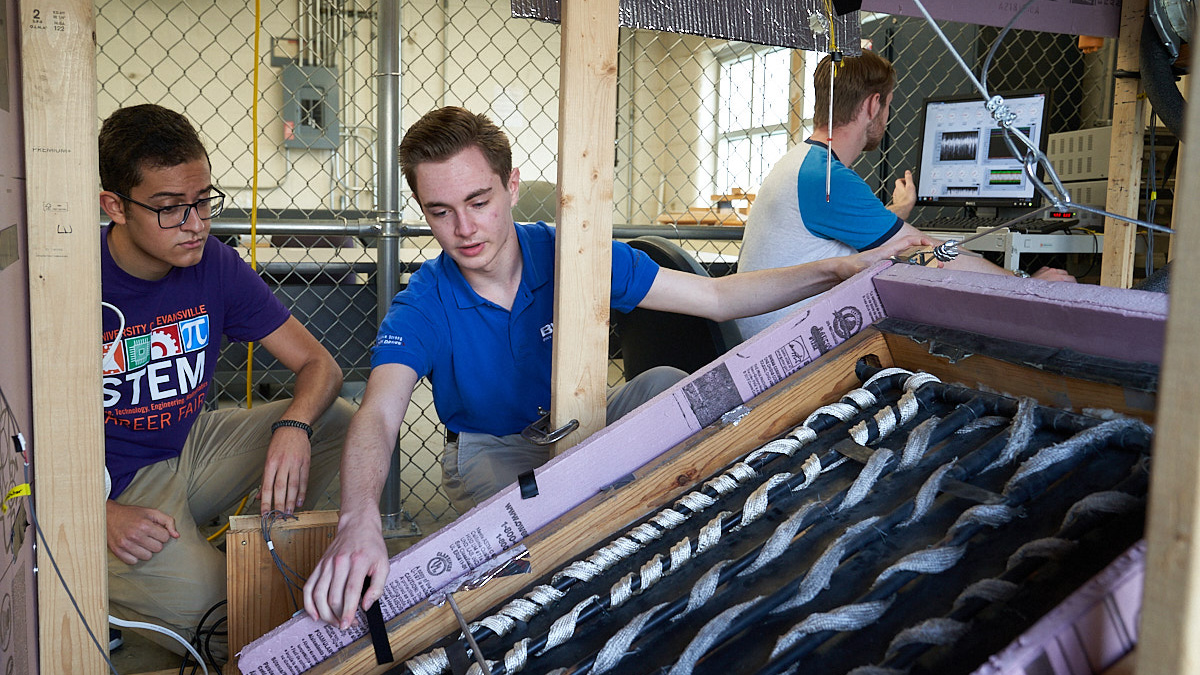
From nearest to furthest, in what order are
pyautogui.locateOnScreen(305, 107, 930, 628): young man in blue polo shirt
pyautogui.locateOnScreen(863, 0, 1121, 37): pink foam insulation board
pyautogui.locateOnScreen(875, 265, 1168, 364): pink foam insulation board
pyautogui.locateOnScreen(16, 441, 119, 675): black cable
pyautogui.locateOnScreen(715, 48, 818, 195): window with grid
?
1. pyautogui.locateOnScreen(875, 265, 1168, 364): pink foam insulation board
2. pyautogui.locateOnScreen(16, 441, 119, 675): black cable
3. pyautogui.locateOnScreen(305, 107, 930, 628): young man in blue polo shirt
4. pyautogui.locateOnScreen(863, 0, 1121, 37): pink foam insulation board
5. pyautogui.locateOnScreen(715, 48, 818, 195): window with grid

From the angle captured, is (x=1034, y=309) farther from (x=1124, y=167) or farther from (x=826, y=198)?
(x=1124, y=167)

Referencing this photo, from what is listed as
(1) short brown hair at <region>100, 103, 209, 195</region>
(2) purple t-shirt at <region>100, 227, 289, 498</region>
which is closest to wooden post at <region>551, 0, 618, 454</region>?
(1) short brown hair at <region>100, 103, 209, 195</region>

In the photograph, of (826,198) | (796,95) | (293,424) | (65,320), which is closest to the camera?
(65,320)

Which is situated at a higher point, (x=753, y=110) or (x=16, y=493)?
(x=753, y=110)

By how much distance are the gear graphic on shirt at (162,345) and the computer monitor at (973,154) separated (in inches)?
127

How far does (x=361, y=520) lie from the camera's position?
3.60 ft

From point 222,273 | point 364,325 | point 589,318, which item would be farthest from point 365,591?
point 364,325

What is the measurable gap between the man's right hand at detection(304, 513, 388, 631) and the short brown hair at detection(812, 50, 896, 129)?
72.8 inches

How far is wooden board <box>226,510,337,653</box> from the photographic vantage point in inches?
54.2

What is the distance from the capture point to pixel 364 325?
136 inches

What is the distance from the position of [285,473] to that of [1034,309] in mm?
1306

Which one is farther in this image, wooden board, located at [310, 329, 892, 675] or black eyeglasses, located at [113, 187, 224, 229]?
black eyeglasses, located at [113, 187, 224, 229]

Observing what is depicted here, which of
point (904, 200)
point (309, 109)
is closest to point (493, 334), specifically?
point (904, 200)

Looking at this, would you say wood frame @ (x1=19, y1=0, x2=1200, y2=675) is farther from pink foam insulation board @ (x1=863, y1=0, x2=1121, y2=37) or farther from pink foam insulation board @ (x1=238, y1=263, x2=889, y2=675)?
pink foam insulation board @ (x1=863, y1=0, x2=1121, y2=37)
